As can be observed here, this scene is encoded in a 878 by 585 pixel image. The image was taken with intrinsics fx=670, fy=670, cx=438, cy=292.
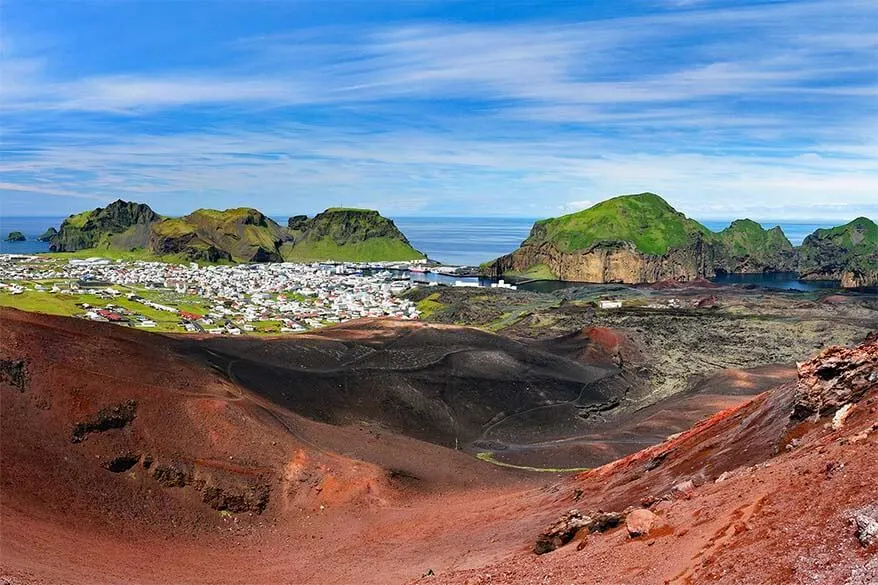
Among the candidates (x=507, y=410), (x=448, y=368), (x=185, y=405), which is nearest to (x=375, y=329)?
(x=448, y=368)

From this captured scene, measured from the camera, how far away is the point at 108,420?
3456cm

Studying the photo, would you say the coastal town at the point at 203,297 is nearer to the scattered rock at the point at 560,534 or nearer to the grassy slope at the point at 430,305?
the grassy slope at the point at 430,305

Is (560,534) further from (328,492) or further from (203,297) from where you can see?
(203,297)

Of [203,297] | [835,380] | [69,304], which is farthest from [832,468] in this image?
[203,297]

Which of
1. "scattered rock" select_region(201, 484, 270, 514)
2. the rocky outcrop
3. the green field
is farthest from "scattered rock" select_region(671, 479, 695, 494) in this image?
the green field

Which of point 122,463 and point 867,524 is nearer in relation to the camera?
point 867,524

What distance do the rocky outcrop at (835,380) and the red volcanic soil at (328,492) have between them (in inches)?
25.3

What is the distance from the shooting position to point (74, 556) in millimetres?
23438

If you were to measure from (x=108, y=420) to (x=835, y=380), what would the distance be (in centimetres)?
3280

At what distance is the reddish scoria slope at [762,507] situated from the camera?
1309cm

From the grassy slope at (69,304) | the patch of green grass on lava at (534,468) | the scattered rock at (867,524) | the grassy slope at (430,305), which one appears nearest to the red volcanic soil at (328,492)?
the scattered rock at (867,524)

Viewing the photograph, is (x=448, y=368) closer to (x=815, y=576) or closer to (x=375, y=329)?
(x=375, y=329)

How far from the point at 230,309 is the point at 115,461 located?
318ft

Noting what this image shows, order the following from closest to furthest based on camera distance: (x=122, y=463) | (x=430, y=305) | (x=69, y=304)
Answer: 1. (x=122, y=463)
2. (x=69, y=304)
3. (x=430, y=305)
